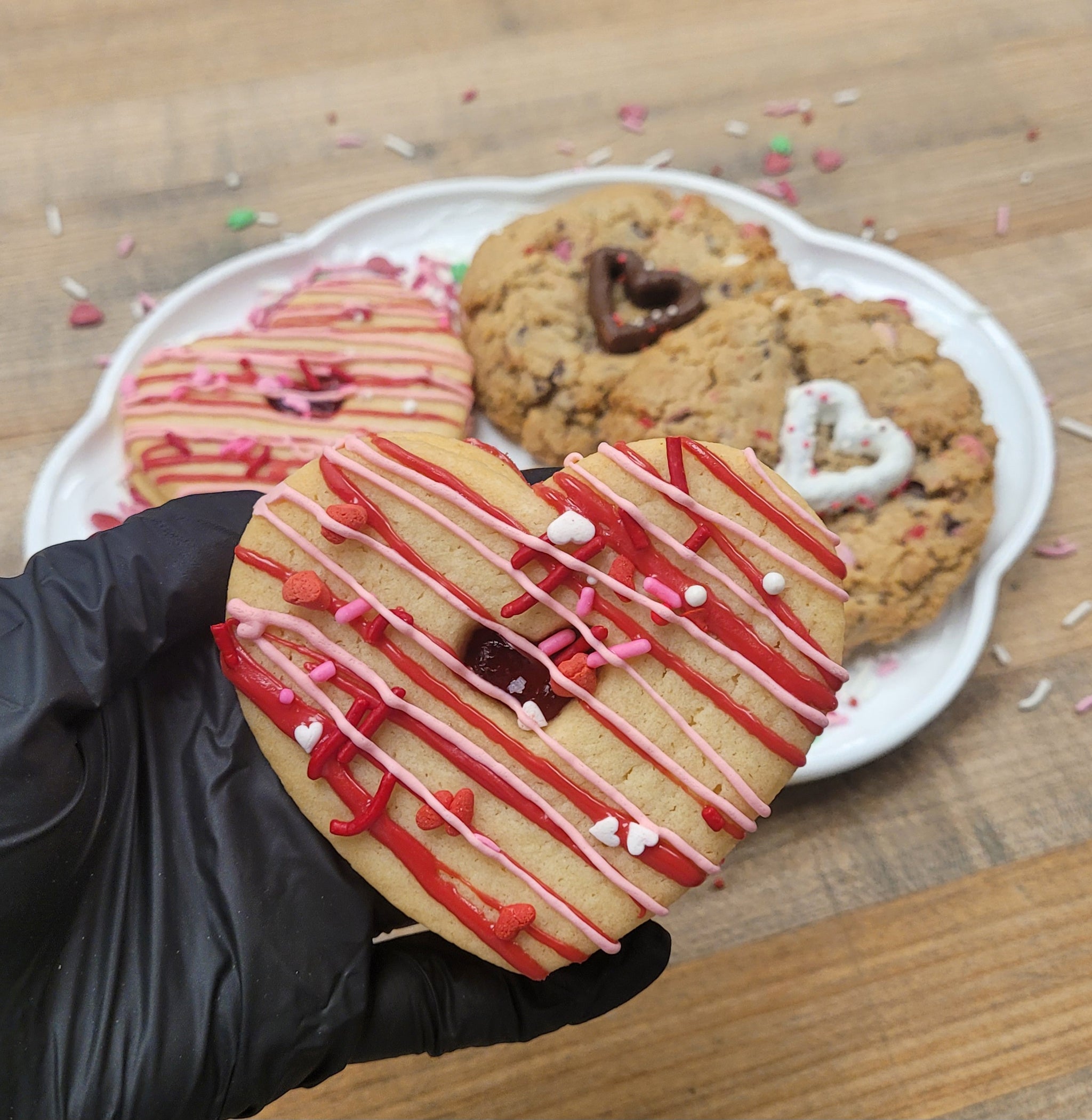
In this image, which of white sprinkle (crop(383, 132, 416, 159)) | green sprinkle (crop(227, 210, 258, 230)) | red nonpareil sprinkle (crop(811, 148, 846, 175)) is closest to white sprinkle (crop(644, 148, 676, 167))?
red nonpareil sprinkle (crop(811, 148, 846, 175))

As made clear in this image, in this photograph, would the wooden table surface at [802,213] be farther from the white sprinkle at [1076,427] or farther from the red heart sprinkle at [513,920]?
the red heart sprinkle at [513,920]

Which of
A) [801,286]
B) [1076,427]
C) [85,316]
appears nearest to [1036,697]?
[1076,427]

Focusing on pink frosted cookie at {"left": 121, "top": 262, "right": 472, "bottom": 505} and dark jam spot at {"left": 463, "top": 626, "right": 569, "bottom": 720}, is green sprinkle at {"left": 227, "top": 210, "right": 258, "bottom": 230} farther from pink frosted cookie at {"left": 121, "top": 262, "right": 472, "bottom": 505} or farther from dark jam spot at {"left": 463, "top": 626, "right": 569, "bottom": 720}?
dark jam spot at {"left": 463, "top": 626, "right": 569, "bottom": 720}

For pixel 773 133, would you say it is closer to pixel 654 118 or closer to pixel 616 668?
pixel 654 118

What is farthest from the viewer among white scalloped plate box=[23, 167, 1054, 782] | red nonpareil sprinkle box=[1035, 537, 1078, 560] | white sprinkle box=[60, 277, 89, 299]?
white sprinkle box=[60, 277, 89, 299]

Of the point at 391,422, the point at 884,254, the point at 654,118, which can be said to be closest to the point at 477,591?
the point at 391,422

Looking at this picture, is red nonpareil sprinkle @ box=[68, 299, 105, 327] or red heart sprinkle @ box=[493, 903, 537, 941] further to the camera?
red nonpareil sprinkle @ box=[68, 299, 105, 327]

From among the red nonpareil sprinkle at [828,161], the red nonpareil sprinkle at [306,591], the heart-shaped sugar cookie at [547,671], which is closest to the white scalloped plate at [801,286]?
the red nonpareil sprinkle at [828,161]

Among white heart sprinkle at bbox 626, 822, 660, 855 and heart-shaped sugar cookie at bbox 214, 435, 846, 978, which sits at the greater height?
heart-shaped sugar cookie at bbox 214, 435, 846, 978
